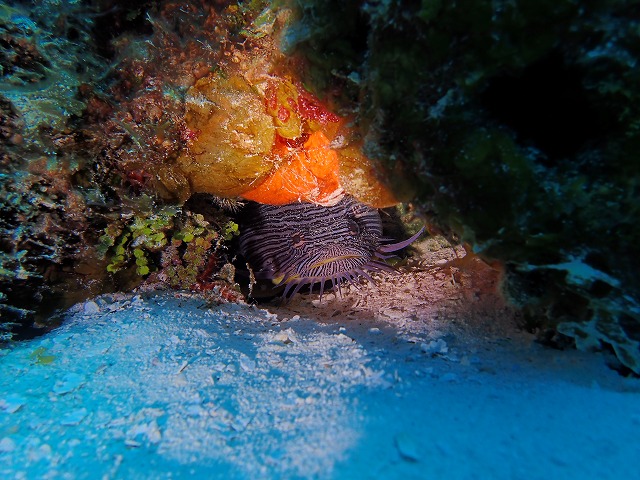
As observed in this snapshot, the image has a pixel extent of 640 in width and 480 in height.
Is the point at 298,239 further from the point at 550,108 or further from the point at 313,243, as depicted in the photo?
the point at 550,108

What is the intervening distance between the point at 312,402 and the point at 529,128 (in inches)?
66.3

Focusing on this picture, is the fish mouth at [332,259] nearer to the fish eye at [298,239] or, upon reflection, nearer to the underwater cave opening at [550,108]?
the fish eye at [298,239]

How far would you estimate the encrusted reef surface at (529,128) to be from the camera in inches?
55.9

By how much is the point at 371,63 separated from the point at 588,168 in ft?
3.69

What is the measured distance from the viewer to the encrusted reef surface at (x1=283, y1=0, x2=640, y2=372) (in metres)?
1.42

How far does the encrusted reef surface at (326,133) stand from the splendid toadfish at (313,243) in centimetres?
Answer: 86

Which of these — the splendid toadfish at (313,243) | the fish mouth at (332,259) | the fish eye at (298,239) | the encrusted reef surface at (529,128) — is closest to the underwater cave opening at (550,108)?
the encrusted reef surface at (529,128)

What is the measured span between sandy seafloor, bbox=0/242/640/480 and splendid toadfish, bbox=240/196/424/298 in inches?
60.6

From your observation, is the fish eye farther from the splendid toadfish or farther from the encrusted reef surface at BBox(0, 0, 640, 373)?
the encrusted reef surface at BBox(0, 0, 640, 373)

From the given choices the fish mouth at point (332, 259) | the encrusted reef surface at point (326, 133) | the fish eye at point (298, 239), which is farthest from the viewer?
the fish eye at point (298, 239)

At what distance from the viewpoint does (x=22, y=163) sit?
2.26 m

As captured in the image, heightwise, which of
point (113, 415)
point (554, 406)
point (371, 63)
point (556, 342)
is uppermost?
point (371, 63)

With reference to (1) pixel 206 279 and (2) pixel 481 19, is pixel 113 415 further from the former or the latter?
(2) pixel 481 19

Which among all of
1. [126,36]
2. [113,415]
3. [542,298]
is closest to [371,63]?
[542,298]
